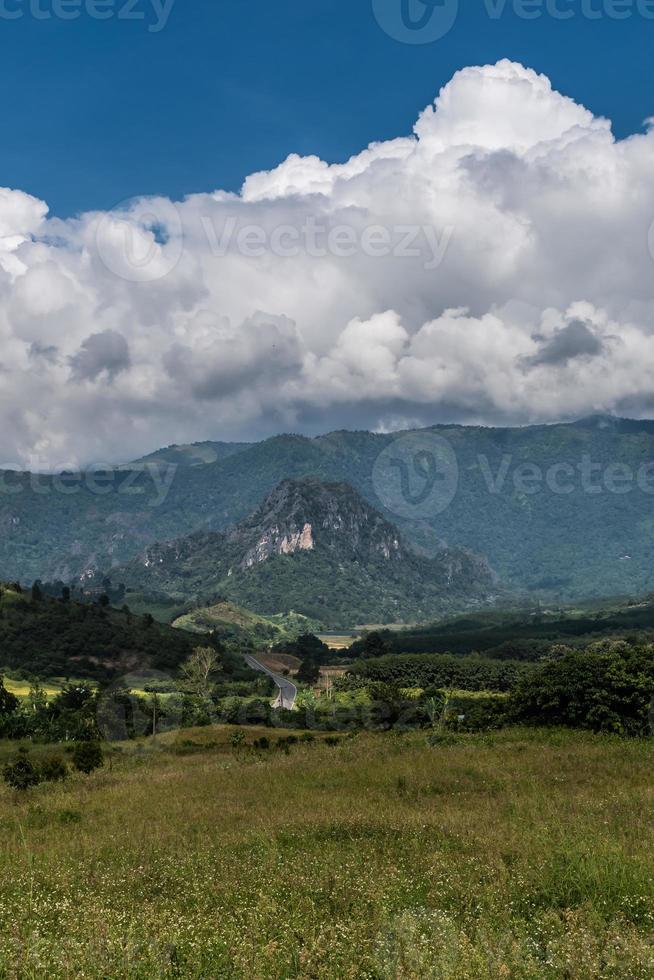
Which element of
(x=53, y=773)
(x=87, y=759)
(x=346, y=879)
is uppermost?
(x=346, y=879)

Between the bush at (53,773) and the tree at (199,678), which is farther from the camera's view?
the tree at (199,678)

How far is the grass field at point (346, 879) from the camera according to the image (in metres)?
8.40

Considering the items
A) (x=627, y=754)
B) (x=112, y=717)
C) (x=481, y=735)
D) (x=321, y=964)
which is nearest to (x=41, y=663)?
(x=112, y=717)

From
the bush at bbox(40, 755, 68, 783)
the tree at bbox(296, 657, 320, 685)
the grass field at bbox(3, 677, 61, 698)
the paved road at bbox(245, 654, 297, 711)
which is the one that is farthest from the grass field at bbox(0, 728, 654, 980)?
the tree at bbox(296, 657, 320, 685)

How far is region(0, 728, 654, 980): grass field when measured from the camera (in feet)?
27.6

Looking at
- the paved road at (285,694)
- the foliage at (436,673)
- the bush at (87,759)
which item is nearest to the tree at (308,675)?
the paved road at (285,694)

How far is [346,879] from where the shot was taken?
11.7 m

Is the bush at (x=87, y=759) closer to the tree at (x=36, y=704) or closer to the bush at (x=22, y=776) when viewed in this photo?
the bush at (x=22, y=776)

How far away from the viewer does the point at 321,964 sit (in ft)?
27.7

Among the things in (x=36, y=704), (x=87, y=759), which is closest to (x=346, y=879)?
(x=87, y=759)

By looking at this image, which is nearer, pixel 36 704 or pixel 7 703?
pixel 7 703

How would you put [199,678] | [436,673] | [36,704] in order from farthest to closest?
[436,673] < [199,678] < [36,704]

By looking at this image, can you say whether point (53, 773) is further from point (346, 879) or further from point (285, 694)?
point (285, 694)

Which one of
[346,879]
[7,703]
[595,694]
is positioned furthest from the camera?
[7,703]
